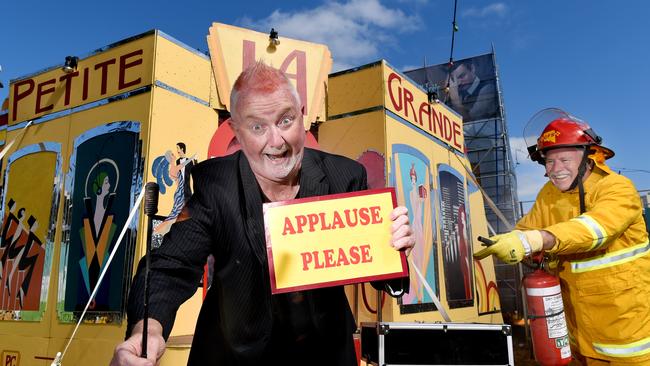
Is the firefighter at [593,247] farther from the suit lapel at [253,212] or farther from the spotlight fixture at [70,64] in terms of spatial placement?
the spotlight fixture at [70,64]

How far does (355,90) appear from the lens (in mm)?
6523

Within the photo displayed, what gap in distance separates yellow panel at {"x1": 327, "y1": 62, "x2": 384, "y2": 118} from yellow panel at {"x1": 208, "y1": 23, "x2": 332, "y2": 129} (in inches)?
7.5

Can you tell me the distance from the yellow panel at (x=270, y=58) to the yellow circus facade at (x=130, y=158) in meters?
0.01

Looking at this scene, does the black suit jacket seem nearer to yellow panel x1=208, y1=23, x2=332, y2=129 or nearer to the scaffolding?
yellow panel x1=208, y1=23, x2=332, y2=129

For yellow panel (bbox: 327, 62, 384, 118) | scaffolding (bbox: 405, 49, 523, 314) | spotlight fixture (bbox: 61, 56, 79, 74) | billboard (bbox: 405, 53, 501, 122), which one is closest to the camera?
spotlight fixture (bbox: 61, 56, 79, 74)

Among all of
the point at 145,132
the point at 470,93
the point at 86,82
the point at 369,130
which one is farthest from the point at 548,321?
the point at 470,93

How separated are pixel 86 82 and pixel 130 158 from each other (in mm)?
1441

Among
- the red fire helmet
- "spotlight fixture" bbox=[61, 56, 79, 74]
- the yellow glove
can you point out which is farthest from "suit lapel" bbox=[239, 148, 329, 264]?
"spotlight fixture" bbox=[61, 56, 79, 74]

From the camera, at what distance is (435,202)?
290 inches

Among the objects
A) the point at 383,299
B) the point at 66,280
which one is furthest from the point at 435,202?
the point at 66,280

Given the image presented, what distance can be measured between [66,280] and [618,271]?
5365 millimetres

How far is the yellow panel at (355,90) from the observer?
6.47 m

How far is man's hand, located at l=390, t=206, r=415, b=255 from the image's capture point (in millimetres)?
1795

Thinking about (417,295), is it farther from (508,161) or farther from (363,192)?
(508,161)
